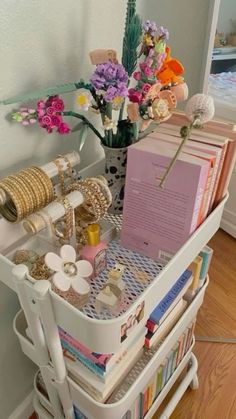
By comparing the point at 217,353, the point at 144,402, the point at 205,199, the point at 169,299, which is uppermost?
the point at 205,199

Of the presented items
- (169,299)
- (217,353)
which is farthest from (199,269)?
(217,353)

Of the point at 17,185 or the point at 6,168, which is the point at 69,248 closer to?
the point at 17,185

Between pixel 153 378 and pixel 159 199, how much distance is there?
1.75 feet

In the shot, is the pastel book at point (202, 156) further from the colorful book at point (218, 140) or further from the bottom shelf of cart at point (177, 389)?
the bottom shelf of cart at point (177, 389)

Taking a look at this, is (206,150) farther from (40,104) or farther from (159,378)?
→ (159,378)

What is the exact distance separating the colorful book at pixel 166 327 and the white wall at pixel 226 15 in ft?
4.35

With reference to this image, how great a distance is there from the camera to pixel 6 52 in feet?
2.39

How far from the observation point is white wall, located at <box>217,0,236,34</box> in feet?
5.52

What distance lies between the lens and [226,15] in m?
1.76

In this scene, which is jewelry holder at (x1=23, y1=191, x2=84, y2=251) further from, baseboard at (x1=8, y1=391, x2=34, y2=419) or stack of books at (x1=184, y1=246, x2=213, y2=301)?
baseboard at (x1=8, y1=391, x2=34, y2=419)

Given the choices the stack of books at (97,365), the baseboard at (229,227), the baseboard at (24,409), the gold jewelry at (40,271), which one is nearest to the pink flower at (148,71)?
the gold jewelry at (40,271)

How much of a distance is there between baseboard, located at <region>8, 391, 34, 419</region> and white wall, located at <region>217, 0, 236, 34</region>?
1711 mm

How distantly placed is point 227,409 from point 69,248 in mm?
1012

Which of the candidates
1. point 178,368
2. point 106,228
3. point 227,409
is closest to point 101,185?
point 106,228
